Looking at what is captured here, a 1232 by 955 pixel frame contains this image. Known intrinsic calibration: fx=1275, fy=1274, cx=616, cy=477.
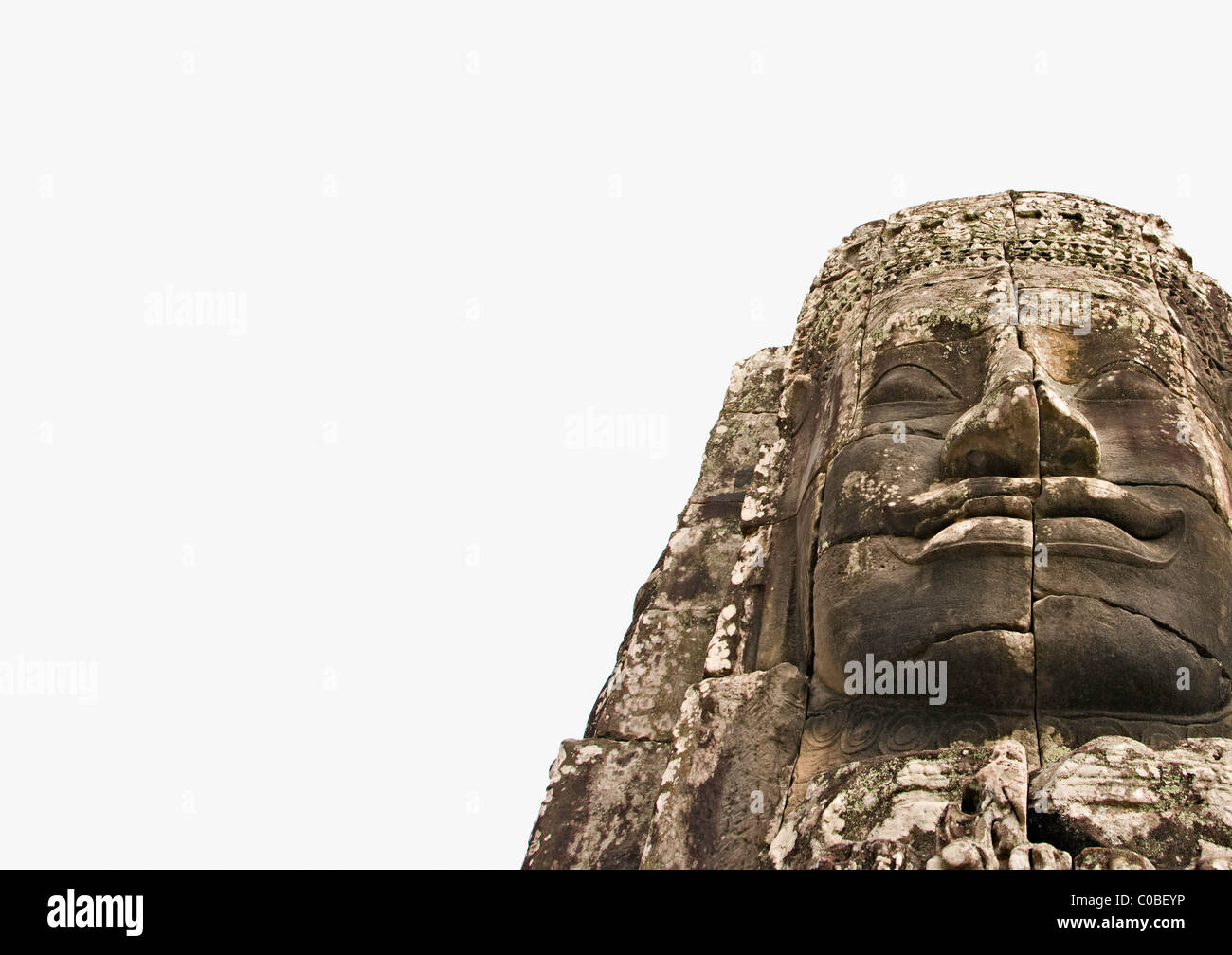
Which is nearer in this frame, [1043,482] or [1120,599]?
[1120,599]

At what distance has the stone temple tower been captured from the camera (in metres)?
4.25

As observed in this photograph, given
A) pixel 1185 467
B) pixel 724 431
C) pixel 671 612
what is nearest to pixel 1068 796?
pixel 1185 467

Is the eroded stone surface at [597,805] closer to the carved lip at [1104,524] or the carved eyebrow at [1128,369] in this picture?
the carved lip at [1104,524]

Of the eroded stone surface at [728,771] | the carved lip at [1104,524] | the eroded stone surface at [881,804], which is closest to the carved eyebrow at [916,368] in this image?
the carved lip at [1104,524]

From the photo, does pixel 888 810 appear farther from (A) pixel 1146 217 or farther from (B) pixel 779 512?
(A) pixel 1146 217

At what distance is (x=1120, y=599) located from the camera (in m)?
4.73

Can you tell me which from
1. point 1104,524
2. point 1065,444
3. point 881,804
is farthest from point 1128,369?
point 881,804

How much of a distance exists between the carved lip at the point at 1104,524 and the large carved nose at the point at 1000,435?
0.16 m

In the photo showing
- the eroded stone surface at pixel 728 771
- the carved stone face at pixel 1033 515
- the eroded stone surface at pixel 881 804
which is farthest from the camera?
the eroded stone surface at pixel 728 771

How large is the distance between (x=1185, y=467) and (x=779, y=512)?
191 centimetres

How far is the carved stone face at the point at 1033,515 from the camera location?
4.65 m

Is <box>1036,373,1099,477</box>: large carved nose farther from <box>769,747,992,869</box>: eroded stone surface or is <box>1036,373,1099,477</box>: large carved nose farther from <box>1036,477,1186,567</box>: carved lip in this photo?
<box>769,747,992,869</box>: eroded stone surface

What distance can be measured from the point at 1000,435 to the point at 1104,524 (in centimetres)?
55

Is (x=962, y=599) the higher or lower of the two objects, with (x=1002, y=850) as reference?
higher
